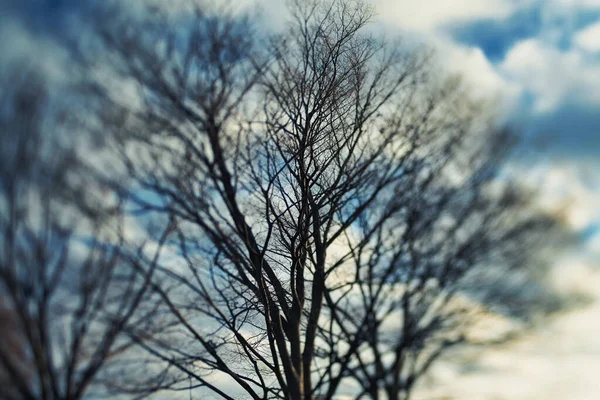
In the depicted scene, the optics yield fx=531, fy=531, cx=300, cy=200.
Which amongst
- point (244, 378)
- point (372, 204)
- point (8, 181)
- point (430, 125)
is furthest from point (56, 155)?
point (430, 125)

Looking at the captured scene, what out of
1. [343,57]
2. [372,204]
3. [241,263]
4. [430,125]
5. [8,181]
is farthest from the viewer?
[430,125]

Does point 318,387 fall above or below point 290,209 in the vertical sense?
below

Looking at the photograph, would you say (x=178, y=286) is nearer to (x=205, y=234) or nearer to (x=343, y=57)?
(x=205, y=234)

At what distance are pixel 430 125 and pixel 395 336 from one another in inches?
203

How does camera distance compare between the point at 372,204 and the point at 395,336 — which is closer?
the point at 372,204

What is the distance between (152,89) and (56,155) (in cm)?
416

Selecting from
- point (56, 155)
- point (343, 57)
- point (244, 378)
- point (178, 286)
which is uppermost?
point (343, 57)

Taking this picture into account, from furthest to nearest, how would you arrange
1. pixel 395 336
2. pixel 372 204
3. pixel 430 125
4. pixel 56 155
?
1. pixel 395 336
2. pixel 430 125
3. pixel 372 204
4. pixel 56 155

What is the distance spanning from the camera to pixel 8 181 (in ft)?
13.9

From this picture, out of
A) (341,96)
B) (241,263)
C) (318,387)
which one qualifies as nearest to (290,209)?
(241,263)

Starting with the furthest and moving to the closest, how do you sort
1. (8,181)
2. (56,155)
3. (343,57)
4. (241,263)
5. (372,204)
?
(372,204)
(241,263)
(343,57)
(56,155)
(8,181)

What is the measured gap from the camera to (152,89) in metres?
8.78

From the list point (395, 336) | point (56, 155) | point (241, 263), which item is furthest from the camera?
point (395, 336)

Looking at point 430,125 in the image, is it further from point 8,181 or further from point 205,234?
point 8,181
